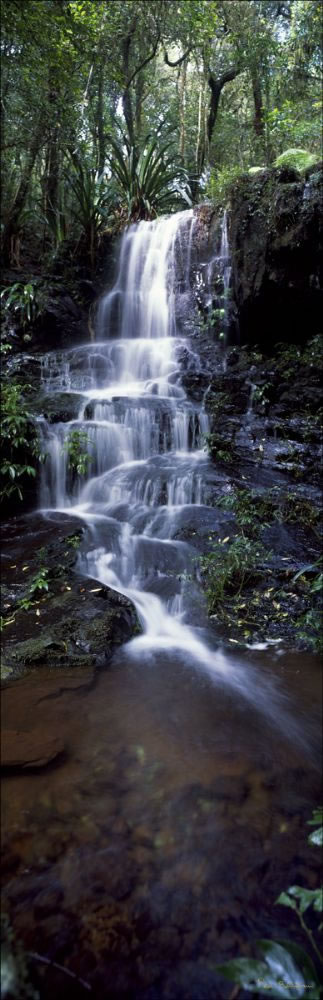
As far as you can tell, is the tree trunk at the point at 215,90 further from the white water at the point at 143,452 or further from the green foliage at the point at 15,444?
the green foliage at the point at 15,444

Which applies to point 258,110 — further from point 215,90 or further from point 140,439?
point 140,439

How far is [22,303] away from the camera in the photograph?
7.82 metres

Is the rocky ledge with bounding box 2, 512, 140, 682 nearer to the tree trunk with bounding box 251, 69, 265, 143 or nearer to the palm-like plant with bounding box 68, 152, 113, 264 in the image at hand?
the palm-like plant with bounding box 68, 152, 113, 264

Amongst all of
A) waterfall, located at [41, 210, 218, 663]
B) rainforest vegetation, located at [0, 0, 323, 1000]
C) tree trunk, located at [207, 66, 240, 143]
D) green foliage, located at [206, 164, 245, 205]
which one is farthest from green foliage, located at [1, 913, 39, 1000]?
tree trunk, located at [207, 66, 240, 143]

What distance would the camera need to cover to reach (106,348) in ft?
27.5

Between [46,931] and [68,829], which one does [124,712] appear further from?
[46,931]

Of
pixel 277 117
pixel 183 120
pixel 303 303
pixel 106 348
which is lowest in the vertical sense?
pixel 106 348

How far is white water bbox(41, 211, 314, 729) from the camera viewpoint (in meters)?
4.09

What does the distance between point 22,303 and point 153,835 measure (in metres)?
7.61

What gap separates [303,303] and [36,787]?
6946 millimetres

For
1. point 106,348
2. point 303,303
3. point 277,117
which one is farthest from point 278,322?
point 277,117

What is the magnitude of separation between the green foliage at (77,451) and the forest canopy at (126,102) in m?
4.95

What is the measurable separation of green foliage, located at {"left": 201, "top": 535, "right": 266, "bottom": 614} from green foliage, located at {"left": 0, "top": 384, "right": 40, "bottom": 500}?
233cm

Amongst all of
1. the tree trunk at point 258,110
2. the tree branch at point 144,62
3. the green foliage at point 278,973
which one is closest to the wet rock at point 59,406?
the green foliage at point 278,973
